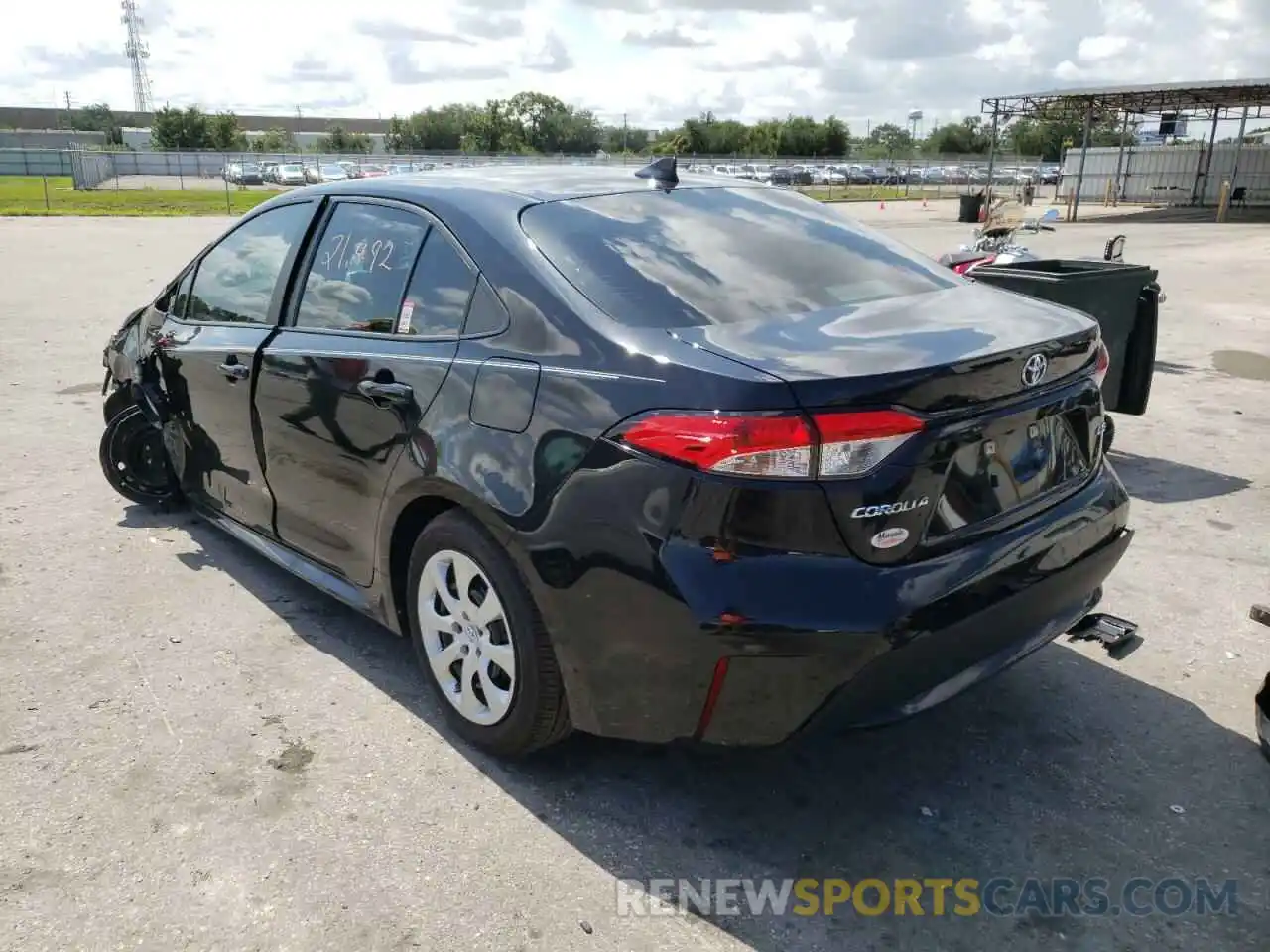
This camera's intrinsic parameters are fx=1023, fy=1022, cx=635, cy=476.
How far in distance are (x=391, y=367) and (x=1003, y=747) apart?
226 centimetres

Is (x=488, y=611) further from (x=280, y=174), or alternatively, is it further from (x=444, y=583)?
(x=280, y=174)

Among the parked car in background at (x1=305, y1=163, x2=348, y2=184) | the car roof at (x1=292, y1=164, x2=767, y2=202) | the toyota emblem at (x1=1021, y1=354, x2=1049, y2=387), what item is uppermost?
the car roof at (x1=292, y1=164, x2=767, y2=202)

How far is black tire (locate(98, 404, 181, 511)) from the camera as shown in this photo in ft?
17.1

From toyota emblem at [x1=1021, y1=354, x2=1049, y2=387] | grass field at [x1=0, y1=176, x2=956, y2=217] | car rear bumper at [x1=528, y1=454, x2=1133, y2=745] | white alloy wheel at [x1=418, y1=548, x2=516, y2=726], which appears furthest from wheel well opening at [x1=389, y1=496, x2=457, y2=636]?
grass field at [x1=0, y1=176, x2=956, y2=217]

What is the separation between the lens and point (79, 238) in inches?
860

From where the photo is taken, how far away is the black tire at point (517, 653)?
109 inches

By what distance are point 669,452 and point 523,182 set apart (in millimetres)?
1462

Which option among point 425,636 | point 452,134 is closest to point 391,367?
point 425,636

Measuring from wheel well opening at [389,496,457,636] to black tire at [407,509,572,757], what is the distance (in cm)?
8

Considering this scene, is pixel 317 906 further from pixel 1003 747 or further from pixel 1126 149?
pixel 1126 149

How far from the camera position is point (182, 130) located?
254 feet

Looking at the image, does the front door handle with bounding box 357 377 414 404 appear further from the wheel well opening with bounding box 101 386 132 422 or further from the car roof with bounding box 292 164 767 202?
the wheel well opening with bounding box 101 386 132 422

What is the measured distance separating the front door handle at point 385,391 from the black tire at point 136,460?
2400mm

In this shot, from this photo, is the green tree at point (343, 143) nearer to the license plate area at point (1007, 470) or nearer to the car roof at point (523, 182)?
the car roof at point (523, 182)
